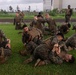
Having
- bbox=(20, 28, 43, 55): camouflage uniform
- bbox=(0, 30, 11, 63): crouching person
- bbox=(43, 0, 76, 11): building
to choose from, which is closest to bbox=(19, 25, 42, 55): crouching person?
bbox=(20, 28, 43, 55): camouflage uniform

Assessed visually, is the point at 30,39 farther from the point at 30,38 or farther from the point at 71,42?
the point at 71,42

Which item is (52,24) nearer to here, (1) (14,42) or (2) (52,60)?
(1) (14,42)

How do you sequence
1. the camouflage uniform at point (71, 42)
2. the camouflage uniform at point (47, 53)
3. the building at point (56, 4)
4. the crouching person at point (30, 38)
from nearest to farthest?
the camouflage uniform at point (47, 53) → the camouflage uniform at point (71, 42) → the crouching person at point (30, 38) → the building at point (56, 4)

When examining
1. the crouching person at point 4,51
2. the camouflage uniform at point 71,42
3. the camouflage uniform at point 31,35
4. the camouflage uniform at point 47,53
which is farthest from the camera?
the camouflage uniform at point 31,35

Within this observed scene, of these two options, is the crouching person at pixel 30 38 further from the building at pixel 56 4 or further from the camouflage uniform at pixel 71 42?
the building at pixel 56 4

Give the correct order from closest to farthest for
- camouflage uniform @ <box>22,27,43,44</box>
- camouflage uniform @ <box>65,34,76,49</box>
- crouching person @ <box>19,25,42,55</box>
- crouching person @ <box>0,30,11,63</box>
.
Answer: crouching person @ <box>0,30,11,63</box> < camouflage uniform @ <box>65,34,76,49</box> < crouching person @ <box>19,25,42,55</box> < camouflage uniform @ <box>22,27,43,44</box>

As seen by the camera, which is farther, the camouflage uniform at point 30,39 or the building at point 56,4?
the building at point 56,4

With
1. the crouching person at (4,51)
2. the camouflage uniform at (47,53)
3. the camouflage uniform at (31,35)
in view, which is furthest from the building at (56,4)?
the camouflage uniform at (47,53)

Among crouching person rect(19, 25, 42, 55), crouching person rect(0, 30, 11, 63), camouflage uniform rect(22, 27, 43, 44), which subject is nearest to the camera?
crouching person rect(0, 30, 11, 63)

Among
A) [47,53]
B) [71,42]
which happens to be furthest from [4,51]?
[71,42]

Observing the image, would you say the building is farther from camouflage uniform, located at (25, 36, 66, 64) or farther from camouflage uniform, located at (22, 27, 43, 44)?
camouflage uniform, located at (25, 36, 66, 64)

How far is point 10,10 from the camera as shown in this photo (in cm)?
7869

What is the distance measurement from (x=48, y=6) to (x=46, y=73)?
71.9 metres

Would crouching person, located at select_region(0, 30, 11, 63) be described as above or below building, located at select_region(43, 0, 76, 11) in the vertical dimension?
above
